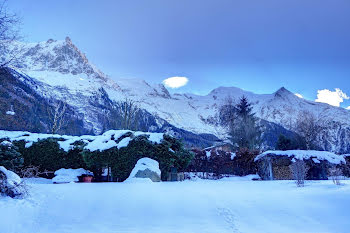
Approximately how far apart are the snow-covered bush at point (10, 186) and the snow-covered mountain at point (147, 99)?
37.5m

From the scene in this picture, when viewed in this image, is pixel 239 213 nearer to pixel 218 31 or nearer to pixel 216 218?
pixel 216 218

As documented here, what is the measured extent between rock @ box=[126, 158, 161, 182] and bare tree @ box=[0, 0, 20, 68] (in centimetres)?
530

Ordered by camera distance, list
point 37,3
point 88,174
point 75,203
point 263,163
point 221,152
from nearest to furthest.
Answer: point 75,203 < point 37,3 < point 88,174 < point 263,163 < point 221,152

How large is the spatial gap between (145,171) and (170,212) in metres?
4.36

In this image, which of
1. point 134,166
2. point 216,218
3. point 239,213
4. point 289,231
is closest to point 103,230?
point 216,218

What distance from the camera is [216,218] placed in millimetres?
4449

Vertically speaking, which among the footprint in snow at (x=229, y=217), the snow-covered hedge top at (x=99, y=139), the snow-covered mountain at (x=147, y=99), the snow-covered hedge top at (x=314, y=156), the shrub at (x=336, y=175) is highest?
the snow-covered mountain at (x=147, y=99)

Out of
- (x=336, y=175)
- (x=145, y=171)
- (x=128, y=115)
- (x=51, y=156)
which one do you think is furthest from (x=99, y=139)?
(x=128, y=115)

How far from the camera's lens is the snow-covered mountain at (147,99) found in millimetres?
47375

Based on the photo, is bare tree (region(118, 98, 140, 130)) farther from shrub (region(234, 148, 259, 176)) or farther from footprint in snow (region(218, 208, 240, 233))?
footprint in snow (region(218, 208, 240, 233))

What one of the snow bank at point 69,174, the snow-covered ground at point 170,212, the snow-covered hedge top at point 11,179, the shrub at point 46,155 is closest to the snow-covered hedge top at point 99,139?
the shrub at point 46,155

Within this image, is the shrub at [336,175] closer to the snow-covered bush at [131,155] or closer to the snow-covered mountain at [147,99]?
the snow-covered bush at [131,155]

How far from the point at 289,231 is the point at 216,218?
121cm

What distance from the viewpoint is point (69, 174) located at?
1070cm
